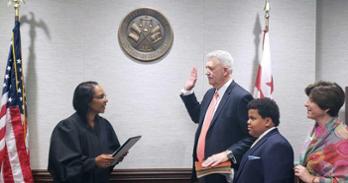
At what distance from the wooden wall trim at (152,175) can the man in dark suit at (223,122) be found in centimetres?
72

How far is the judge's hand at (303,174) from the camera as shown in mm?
2146

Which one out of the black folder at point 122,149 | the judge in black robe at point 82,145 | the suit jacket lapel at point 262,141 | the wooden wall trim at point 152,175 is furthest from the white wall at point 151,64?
the suit jacket lapel at point 262,141

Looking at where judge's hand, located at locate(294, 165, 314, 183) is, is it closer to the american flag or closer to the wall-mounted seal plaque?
the wall-mounted seal plaque

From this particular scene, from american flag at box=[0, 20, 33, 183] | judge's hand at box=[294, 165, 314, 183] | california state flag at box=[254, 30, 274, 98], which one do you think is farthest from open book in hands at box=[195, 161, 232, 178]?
american flag at box=[0, 20, 33, 183]

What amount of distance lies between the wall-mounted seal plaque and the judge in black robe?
0.80 metres

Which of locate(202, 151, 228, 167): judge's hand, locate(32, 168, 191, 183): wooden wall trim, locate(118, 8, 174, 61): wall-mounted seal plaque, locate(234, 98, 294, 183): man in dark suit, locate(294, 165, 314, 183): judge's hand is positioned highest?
locate(118, 8, 174, 61): wall-mounted seal plaque

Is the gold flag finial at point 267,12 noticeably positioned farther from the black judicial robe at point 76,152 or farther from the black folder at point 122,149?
the black judicial robe at point 76,152

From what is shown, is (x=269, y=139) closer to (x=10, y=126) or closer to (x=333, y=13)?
(x=10, y=126)

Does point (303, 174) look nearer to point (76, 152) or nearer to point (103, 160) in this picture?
point (103, 160)

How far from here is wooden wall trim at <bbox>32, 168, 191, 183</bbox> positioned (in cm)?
358

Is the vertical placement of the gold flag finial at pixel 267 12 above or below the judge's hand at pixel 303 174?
above

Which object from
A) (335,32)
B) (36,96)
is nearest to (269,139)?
(36,96)

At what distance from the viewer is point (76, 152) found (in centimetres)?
277

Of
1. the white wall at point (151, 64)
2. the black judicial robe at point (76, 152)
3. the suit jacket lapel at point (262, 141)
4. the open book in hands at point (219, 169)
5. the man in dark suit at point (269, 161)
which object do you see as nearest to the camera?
the man in dark suit at point (269, 161)
